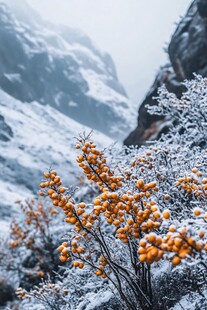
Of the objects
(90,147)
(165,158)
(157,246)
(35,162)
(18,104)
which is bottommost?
(157,246)

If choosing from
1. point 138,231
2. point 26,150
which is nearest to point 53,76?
point 26,150

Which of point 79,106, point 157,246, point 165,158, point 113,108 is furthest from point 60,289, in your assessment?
point 113,108

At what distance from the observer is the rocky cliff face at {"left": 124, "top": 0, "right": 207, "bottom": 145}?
16.4 meters

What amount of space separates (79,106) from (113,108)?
20814mm

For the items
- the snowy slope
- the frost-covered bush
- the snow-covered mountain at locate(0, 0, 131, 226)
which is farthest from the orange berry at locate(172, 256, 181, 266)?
the snowy slope

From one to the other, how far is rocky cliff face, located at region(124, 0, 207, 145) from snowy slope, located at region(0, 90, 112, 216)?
21.8 m

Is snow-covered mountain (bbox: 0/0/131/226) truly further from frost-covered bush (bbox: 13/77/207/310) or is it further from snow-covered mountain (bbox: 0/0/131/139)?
frost-covered bush (bbox: 13/77/207/310)

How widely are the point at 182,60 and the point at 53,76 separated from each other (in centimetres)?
11194

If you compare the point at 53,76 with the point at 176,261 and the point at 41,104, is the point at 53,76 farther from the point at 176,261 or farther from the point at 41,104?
the point at 176,261

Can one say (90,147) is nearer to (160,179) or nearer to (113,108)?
(160,179)

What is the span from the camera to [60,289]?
5.35 metres

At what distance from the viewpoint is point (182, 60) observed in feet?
58.3

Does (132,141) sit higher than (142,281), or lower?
higher

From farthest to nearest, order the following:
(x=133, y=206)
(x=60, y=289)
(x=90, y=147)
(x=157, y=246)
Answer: (x=60, y=289) < (x=90, y=147) < (x=133, y=206) < (x=157, y=246)
